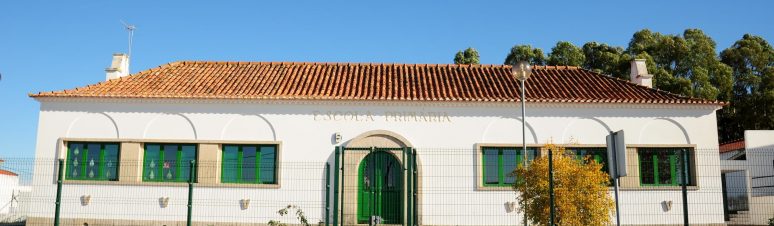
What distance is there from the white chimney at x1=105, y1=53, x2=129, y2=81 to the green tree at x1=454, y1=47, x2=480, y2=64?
24.2 meters

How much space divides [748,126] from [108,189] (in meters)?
34.7

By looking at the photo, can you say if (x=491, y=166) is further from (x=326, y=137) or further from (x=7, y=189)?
(x=7, y=189)

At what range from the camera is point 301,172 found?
1864 centimetres

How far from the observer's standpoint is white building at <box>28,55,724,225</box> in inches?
720

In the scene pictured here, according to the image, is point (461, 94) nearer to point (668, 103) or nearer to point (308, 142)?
point (308, 142)

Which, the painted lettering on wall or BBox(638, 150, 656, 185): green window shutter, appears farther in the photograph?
BBox(638, 150, 656, 185): green window shutter

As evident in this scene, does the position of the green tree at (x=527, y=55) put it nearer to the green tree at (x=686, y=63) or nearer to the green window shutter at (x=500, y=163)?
the green tree at (x=686, y=63)

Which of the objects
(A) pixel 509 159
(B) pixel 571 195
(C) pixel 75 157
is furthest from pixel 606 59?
(C) pixel 75 157

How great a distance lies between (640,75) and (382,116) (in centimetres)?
942

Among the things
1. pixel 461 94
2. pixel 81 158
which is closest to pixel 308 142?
pixel 461 94

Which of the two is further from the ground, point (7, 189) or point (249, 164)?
point (249, 164)

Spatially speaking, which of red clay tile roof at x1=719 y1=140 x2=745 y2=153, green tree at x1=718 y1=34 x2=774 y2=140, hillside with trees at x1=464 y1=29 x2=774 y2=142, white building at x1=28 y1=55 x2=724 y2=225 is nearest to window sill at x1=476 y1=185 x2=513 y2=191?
white building at x1=28 y1=55 x2=724 y2=225

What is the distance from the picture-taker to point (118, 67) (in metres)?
21.3

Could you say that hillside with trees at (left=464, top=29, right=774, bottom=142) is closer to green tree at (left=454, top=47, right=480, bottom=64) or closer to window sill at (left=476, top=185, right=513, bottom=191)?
green tree at (left=454, top=47, right=480, bottom=64)
